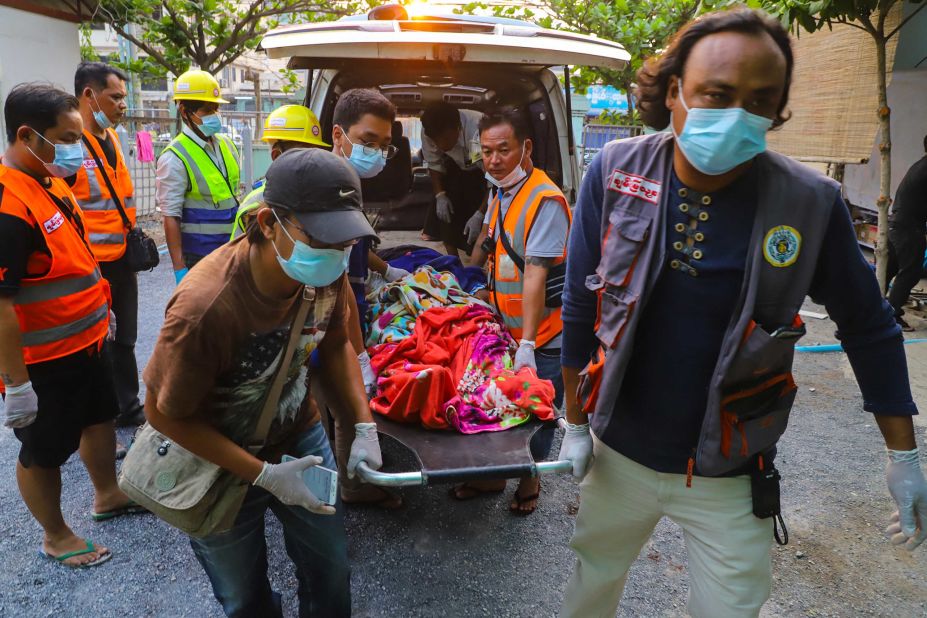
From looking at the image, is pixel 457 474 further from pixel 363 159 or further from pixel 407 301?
pixel 363 159

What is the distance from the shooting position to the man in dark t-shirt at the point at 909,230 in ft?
18.6

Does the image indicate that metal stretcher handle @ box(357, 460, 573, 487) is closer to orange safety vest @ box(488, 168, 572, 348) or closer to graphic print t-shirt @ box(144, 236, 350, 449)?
graphic print t-shirt @ box(144, 236, 350, 449)

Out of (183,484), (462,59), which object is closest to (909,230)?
(462,59)

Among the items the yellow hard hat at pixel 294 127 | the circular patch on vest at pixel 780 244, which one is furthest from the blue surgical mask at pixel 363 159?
the circular patch on vest at pixel 780 244

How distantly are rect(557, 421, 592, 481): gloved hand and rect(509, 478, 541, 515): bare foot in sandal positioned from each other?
1.20 metres

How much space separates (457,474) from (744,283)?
107 cm

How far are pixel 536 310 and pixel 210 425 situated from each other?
1565mm

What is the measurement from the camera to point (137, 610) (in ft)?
8.05

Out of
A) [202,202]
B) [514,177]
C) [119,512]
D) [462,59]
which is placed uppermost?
[462,59]

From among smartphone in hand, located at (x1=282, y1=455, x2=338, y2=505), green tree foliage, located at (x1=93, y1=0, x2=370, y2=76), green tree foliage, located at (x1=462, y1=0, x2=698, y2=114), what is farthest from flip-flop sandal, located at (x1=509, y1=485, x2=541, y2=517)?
green tree foliage, located at (x1=93, y1=0, x2=370, y2=76)

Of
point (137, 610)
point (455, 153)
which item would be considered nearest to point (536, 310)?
point (137, 610)

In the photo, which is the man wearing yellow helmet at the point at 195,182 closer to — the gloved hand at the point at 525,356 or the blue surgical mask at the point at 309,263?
the gloved hand at the point at 525,356

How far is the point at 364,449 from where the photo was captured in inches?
80.7

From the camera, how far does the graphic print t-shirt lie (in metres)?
1.49
